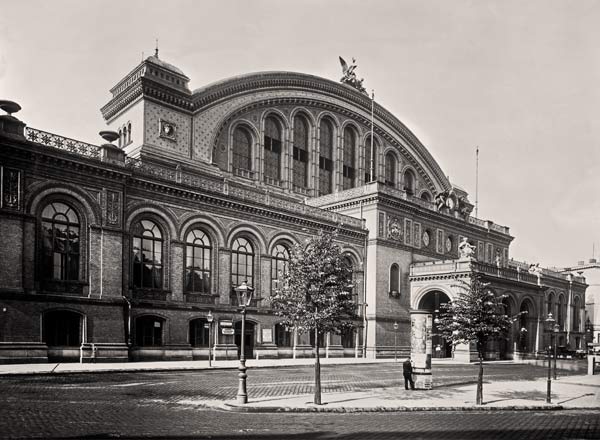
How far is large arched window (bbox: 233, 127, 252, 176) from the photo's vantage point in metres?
50.6

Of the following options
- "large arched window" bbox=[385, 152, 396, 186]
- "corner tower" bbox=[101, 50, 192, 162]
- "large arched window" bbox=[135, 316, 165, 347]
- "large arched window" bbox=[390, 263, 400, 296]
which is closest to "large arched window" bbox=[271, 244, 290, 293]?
"corner tower" bbox=[101, 50, 192, 162]

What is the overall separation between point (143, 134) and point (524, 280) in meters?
39.9

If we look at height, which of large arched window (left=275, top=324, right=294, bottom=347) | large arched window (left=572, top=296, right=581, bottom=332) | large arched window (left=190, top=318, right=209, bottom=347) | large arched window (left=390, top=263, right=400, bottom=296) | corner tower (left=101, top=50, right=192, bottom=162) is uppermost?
corner tower (left=101, top=50, right=192, bottom=162)

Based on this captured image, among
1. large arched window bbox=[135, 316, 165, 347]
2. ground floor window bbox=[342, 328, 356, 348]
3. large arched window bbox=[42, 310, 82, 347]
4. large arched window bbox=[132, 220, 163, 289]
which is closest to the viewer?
large arched window bbox=[42, 310, 82, 347]

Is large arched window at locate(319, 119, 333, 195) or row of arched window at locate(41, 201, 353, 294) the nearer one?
row of arched window at locate(41, 201, 353, 294)

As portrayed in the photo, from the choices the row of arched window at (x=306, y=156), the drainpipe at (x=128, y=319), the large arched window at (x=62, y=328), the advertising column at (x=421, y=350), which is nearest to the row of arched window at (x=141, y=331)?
the large arched window at (x=62, y=328)

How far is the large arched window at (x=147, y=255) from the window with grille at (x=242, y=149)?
1496cm

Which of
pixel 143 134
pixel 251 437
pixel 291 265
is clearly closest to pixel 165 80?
pixel 143 134

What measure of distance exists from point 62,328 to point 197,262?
10309mm

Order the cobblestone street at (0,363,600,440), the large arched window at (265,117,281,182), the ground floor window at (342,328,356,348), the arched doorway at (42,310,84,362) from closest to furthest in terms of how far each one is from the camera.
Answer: the cobblestone street at (0,363,600,440), the arched doorway at (42,310,84,362), the ground floor window at (342,328,356,348), the large arched window at (265,117,281,182)

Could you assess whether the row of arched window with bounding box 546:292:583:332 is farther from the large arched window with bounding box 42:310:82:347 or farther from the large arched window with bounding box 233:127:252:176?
the large arched window with bounding box 42:310:82:347

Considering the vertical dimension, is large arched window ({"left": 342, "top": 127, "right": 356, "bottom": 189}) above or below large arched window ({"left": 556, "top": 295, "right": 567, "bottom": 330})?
above

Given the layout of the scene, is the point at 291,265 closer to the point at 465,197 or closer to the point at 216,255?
the point at 216,255

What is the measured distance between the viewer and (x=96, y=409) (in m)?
15.8
